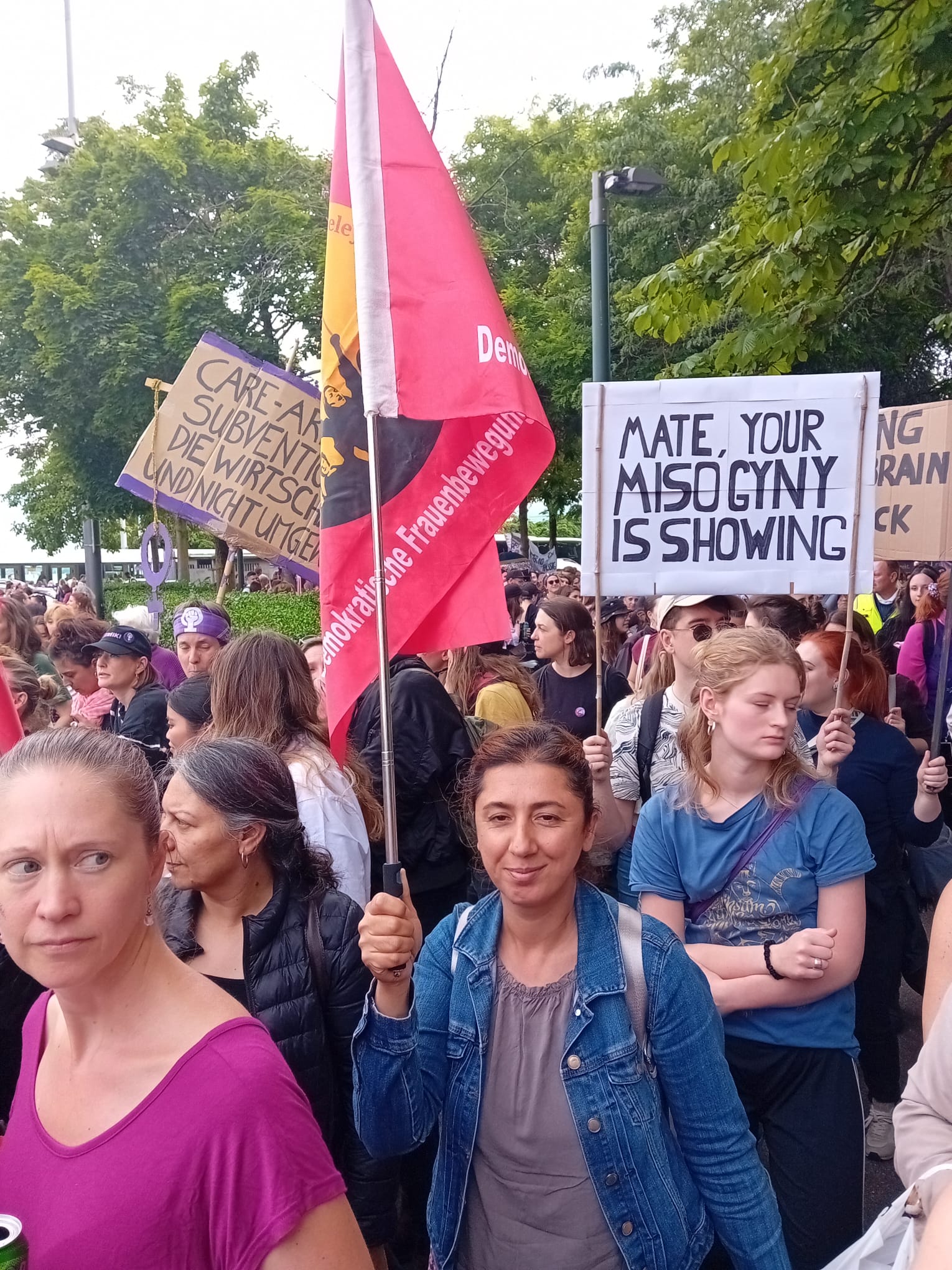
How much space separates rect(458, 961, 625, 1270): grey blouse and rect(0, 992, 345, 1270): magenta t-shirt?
699 mm

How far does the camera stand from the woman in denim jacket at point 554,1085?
76.8 inches

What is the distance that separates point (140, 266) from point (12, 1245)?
2137cm

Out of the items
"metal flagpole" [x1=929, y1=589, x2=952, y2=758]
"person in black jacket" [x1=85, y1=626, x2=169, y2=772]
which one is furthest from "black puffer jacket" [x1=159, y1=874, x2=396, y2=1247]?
"metal flagpole" [x1=929, y1=589, x2=952, y2=758]

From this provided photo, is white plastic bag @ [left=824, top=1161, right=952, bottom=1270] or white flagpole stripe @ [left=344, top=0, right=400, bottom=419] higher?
white flagpole stripe @ [left=344, top=0, right=400, bottom=419]

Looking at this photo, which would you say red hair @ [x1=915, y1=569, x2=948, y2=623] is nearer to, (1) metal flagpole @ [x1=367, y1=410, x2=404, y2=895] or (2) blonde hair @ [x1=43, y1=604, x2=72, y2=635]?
(1) metal flagpole @ [x1=367, y1=410, x2=404, y2=895]

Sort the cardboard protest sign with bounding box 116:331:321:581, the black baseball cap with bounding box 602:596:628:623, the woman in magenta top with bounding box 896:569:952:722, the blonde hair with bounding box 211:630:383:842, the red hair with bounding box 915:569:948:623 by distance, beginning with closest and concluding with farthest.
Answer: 1. the blonde hair with bounding box 211:630:383:842
2. the cardboard protest sign with bounding box 116:331:321:581
3. the woman in magenta top with bounding box 896:569:952:722
4. the red hair with bounding box 915:569:948:623
5. the black baseball cap with bounding box 602:596:628:623

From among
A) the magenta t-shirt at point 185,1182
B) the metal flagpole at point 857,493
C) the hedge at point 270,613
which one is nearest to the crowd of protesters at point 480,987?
the magenta t-shirt at point 185,1182

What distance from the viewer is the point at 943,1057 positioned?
175 centimetres

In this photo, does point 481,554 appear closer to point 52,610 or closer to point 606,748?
point 606,748

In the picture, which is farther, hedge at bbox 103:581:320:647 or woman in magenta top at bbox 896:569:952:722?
hedge at bbox 103:581:320:647

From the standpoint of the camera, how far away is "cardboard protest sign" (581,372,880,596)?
3.75 metres

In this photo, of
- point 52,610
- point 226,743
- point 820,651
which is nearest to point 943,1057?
point 226,743

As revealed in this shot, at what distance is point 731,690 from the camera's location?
112 inches

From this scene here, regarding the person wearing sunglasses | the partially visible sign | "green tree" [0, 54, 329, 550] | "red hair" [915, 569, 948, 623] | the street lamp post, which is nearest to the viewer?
the person wearing sunglasses
